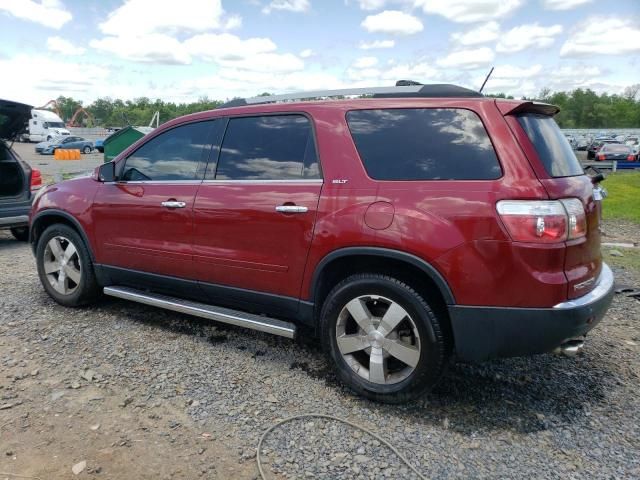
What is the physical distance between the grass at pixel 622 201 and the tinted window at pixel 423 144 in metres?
9.07

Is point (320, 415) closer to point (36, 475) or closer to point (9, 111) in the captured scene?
point (36, 475)

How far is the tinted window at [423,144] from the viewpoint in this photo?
2848 mm

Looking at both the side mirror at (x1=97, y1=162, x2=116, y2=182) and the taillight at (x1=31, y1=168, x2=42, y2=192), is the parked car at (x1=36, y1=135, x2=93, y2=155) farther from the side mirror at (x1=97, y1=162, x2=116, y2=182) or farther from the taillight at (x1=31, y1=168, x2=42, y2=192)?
the side mirror at (x1=97, y1=162, x2=116, y2=182)

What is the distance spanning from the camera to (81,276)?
461 centimetres

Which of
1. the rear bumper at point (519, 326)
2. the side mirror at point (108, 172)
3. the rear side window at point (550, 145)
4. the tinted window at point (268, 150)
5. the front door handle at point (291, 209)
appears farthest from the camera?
the side mirror at point (108, 172)

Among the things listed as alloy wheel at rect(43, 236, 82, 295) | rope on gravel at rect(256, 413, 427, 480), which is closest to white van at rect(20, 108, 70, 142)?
alloy wheel at rect(43, 236, 82, 295)

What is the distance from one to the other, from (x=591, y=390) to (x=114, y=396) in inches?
121

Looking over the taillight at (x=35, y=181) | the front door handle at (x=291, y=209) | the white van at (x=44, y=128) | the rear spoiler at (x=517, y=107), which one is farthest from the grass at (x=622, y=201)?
the white van at (x=44, y=128)

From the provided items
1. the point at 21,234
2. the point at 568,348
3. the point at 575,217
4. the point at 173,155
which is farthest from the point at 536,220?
the point at 21,234

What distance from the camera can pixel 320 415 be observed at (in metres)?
3.02

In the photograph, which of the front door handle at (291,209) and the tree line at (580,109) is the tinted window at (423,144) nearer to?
the front door handle at (291,209)

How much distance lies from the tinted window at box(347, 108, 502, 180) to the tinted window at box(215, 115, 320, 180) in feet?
1.16

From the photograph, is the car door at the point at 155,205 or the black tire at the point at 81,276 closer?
the car door at the point at 155,205

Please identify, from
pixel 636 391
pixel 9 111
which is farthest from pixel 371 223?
pixel 9 111
